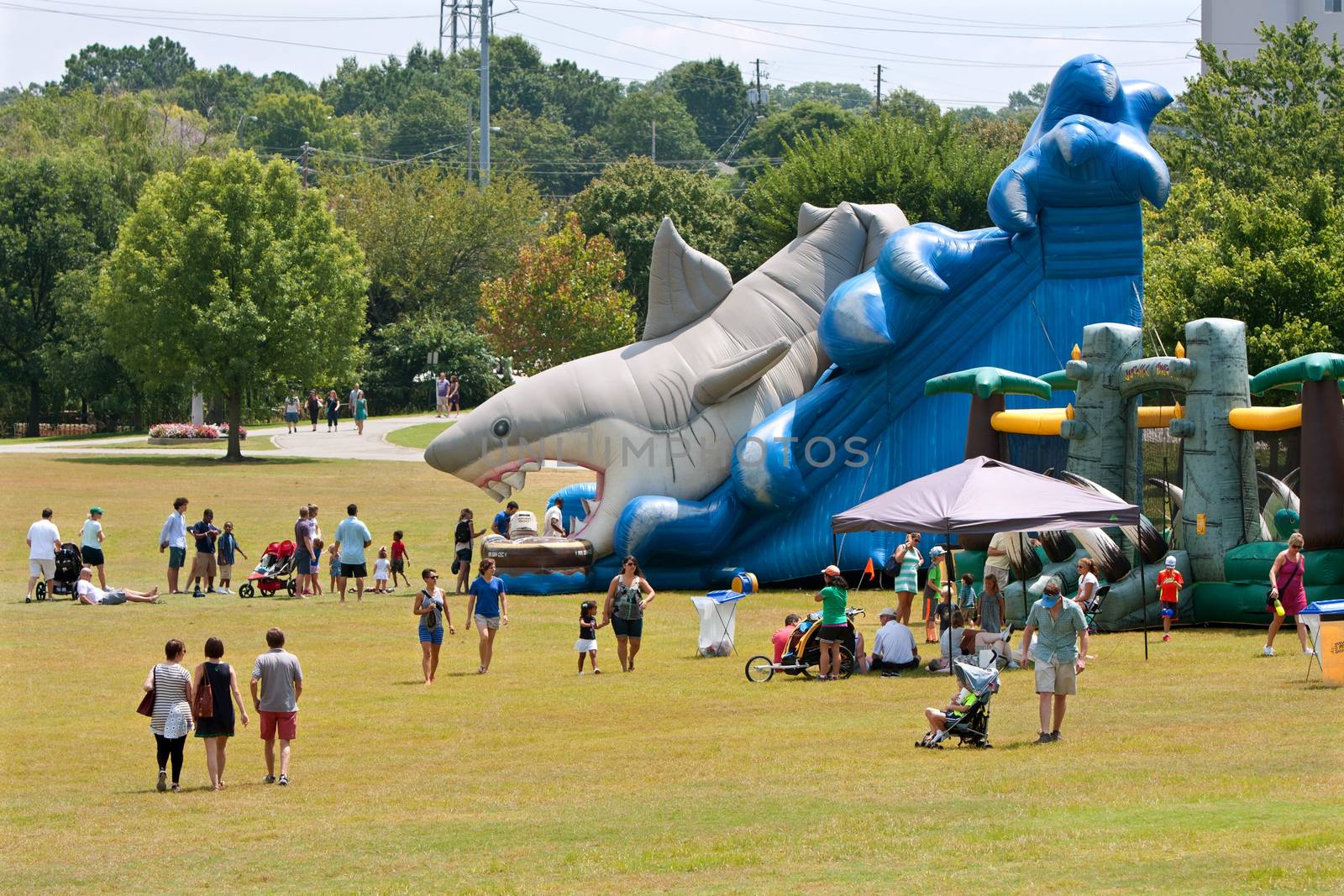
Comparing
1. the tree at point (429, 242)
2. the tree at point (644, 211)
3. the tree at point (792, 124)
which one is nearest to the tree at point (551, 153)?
the tree at point (792, 124)

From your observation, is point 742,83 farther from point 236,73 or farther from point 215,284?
point 215,284

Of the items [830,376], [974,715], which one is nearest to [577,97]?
[830,376]

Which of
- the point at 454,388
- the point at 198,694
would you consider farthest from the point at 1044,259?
the point at 454,388

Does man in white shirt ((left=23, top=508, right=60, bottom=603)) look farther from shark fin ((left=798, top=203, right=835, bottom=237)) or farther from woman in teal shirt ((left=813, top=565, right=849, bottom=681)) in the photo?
woman in teal shirt ((left=813, top=565, right=849, bottom=681))

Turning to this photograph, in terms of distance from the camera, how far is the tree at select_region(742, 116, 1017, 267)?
53.5 metres

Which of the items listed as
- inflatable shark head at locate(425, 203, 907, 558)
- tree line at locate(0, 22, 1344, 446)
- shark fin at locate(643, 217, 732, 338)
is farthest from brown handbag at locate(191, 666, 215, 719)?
tree line at locate(0, 22, 1344, 446)

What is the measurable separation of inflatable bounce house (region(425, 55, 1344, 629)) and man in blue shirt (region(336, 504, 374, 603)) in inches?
74.5

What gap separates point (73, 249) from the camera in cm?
6166

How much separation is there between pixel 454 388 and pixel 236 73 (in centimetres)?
11065

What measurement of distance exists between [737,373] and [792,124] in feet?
293

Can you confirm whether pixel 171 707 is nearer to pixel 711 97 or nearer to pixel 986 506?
pixel 986 506

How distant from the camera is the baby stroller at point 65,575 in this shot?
26531 mm

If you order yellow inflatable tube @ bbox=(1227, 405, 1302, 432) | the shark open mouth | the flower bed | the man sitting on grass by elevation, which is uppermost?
the flower bed

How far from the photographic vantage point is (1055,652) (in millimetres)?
14523
